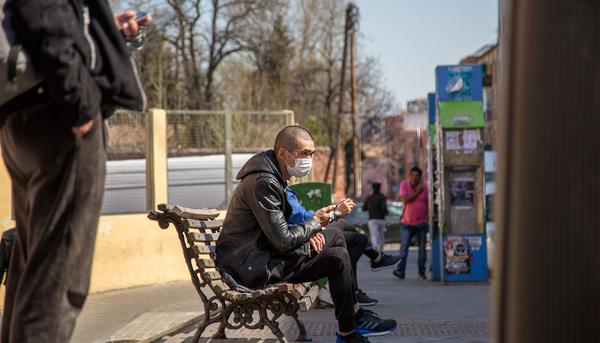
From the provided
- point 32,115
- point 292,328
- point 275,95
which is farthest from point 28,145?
point 275,95

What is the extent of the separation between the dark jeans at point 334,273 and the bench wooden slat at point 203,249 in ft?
2.17

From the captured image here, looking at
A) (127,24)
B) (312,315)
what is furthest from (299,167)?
(127,24)

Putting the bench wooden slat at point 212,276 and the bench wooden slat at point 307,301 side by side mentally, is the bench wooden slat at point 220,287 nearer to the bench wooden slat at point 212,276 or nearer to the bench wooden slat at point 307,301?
the bench wooden slat at point 212,276

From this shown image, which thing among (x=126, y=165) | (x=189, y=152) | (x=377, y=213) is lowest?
(x=377, y=213)

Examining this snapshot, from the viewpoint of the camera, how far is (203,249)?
7355 millimetres

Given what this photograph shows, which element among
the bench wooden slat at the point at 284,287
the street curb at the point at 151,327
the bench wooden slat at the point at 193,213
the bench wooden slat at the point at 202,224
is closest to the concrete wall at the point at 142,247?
the street curb at the point at 151,327

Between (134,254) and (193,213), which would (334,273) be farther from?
(134,254)

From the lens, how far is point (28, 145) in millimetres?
3404

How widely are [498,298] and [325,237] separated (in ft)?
15.1

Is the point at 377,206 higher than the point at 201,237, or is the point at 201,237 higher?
the point at 201,237

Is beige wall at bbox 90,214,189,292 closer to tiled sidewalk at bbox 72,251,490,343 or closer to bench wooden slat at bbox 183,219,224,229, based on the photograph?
tiled sidewalk at bbox 72,251,490,343

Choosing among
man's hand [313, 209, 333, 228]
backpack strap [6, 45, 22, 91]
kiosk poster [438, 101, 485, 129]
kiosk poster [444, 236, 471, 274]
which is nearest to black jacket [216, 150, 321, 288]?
man's hand [313, 209, 333, 228]

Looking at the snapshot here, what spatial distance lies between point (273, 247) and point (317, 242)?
0.97ft

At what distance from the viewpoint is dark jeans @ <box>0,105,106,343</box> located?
3.37 meters
